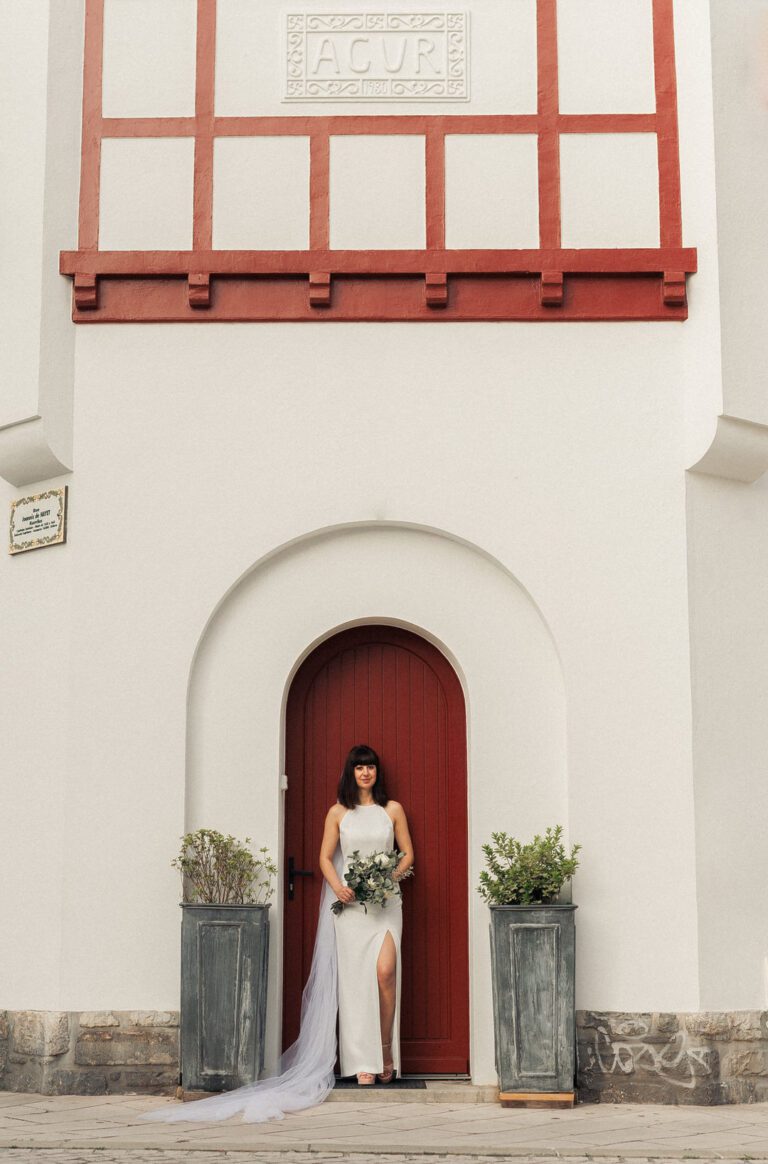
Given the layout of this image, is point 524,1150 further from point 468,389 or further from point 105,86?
point 105,86

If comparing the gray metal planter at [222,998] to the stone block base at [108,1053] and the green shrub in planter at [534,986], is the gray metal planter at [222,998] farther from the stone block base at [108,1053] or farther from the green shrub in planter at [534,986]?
the green shrub in planter at [534,986]

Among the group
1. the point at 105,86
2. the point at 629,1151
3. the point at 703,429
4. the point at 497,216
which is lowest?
the point at 629,1151

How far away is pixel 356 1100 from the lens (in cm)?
824

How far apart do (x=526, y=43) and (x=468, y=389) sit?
2438 mm

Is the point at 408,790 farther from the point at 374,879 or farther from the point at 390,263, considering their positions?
the point at 390,263

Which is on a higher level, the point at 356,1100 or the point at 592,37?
the point at 592,37

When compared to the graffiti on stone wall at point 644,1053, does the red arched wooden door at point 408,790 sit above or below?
above

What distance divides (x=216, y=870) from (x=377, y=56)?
5550mm

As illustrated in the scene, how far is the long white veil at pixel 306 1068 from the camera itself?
7715mm

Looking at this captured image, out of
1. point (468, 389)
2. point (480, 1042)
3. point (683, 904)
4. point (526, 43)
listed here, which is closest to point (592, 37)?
point (526, 43)

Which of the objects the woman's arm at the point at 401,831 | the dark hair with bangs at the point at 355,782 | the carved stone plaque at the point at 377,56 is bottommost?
the woman's arm at the point at 401,831

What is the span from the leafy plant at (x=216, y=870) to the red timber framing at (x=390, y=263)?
342cm

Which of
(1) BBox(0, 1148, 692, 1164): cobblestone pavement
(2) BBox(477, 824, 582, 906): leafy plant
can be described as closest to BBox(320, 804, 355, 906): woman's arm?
(2) BBox(477, 824, 582, 906): leafy plant

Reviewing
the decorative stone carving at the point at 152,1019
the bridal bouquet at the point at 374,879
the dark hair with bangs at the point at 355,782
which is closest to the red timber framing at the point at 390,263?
the dark hair with bangs at the point at 355,782
